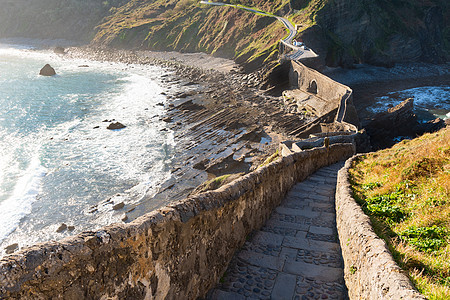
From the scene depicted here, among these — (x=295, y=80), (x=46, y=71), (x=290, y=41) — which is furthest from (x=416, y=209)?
(x=46, y=71)

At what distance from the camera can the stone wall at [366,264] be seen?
4.25m

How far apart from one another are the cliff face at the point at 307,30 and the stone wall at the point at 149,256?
162ft

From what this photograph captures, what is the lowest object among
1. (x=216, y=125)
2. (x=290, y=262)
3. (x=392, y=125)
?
(x=216, y=125)

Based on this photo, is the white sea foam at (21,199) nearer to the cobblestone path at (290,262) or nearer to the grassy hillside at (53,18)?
the cobblestone path at (290,262)

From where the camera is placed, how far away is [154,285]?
4.92 m

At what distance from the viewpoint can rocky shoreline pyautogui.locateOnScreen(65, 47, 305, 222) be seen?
2561 centimetres

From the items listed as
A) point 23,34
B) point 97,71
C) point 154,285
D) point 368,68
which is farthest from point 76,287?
point 23,34

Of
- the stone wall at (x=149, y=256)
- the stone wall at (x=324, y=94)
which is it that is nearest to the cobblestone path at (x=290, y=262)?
the stone wall at (x=149, y=256)

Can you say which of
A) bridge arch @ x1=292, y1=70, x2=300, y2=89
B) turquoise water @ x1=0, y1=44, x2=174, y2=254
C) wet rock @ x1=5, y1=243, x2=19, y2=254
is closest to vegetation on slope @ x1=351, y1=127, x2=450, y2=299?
turquoise water @ x1=0, y1=44, x2=174, y2=254

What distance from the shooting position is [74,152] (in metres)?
30.9

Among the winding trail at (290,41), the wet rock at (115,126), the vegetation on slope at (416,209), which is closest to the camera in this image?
the vegetation on slope at (416,209)

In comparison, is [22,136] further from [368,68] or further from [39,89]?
[368,68]

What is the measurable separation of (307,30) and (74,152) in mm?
41215

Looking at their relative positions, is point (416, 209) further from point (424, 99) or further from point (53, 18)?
point (53, 18)
